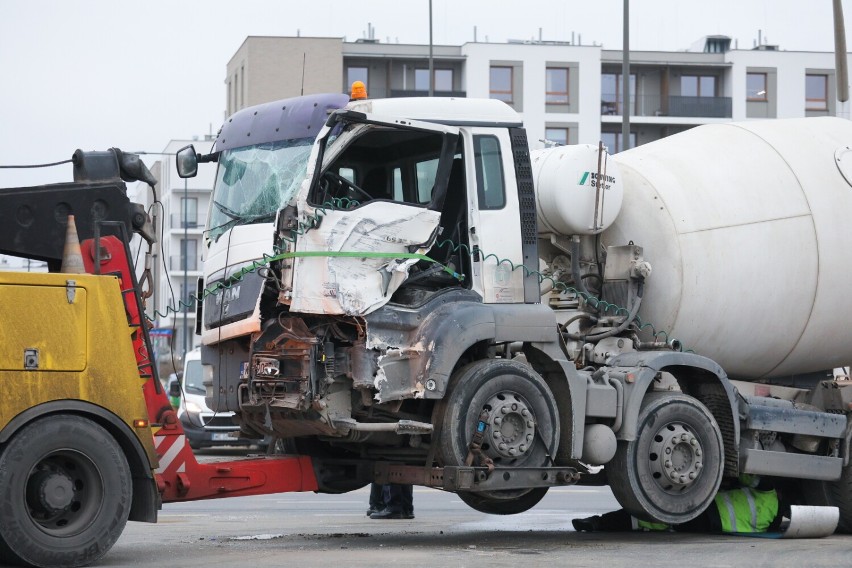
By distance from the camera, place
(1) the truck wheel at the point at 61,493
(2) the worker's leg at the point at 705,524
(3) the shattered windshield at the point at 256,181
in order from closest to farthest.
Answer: (1) the truck wheel at the point at 61,493, (3) the shattered windshield at the point at 256,181, (2) the worker's leg at the point at 705,524

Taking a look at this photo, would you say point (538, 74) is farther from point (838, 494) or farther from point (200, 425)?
point (838, 494)

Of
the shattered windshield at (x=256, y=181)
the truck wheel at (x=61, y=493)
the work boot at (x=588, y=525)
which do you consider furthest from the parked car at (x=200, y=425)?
the truck wheel at (x=61, y=493)

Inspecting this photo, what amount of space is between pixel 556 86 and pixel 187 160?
57458 mm

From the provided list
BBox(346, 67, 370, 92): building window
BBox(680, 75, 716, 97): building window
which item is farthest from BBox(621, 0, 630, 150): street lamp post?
BBox(680, 75, 716, 97): building window

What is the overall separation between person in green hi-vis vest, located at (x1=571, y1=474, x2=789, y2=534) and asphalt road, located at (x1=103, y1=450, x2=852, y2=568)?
182mm

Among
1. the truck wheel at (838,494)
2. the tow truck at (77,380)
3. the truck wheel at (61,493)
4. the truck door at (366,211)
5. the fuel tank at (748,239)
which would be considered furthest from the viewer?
the truck wheel at (838,494)

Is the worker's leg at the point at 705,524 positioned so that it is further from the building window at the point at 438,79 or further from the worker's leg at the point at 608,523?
the building window at the point at 438,79

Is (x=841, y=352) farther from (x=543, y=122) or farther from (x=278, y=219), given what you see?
(x=543, y=122)

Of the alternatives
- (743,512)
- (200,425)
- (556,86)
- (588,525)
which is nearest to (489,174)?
(588,525)

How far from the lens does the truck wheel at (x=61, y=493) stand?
8.33m

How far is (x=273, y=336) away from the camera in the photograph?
9.75 metres

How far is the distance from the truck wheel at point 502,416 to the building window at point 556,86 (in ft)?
189

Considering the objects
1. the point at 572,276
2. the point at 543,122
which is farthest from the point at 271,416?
the point at 543,122

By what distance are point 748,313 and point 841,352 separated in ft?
4.69
